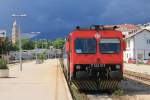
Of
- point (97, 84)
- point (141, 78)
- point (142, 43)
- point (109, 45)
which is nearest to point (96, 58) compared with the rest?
point (109, 45)

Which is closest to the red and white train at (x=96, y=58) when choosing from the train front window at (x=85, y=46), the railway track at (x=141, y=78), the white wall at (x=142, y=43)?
the train front window at (x=85, y=46)

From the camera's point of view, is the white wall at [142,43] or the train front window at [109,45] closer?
the train front window at [109,45]

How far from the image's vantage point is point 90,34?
23.0 metres

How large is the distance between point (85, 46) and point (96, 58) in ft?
2.67

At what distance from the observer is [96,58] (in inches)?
890

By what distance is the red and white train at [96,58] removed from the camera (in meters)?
22.4

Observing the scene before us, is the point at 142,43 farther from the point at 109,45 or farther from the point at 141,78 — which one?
the point at 109,45

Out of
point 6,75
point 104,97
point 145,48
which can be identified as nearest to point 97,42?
point 104,97

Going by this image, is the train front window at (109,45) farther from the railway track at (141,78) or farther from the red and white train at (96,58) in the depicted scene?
the railway track at (141,78)

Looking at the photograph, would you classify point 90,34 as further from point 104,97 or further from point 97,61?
point 104,97

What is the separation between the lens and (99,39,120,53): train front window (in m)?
22.8

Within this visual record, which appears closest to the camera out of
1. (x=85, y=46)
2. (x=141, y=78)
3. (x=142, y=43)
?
(x=85, y=46)

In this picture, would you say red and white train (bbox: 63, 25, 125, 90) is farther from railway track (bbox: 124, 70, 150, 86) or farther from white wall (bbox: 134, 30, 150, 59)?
white wall (bbox: 134, 30, 150, 59)

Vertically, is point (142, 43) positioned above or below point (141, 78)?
above
